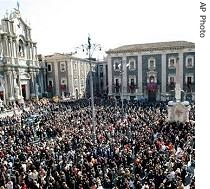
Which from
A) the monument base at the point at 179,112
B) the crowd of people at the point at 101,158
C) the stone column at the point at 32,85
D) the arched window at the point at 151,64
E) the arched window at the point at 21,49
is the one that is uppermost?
the arched window at the point at 21,49

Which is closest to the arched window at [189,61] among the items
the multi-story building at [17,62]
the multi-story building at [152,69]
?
the multi-story building at [152,69]

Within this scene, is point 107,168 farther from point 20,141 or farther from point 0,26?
point 0,26

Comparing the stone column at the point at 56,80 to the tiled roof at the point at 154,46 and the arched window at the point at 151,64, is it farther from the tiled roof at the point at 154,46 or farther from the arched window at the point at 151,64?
the arched window at the point at 151,64

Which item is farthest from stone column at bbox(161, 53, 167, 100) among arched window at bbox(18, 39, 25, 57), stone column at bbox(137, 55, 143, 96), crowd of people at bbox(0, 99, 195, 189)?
arched window at bbox(18, 39, 25, 57)

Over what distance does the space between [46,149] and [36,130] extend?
6420 mm

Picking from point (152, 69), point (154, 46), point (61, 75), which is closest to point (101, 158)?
point (152, 69)

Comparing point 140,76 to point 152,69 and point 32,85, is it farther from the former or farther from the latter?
point 32,85

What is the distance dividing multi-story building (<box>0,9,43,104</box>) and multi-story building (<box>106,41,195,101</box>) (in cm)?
1314

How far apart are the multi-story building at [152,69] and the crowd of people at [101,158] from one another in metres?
22.3

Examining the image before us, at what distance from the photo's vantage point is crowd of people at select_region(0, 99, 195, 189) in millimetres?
10602

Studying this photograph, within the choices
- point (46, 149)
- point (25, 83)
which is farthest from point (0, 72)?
point (46, 149)

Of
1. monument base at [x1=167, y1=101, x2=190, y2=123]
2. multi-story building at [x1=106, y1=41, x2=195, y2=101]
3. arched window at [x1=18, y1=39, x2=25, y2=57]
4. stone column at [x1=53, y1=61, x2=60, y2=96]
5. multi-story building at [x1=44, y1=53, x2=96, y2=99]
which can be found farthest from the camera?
stone column at [x1=53, y1=61, x2=60, y2=96]

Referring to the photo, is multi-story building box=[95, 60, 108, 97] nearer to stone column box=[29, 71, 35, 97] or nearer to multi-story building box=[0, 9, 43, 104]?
multi-story building box=[0, 9, 43, 104]

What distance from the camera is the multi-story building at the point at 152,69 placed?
40.8m
